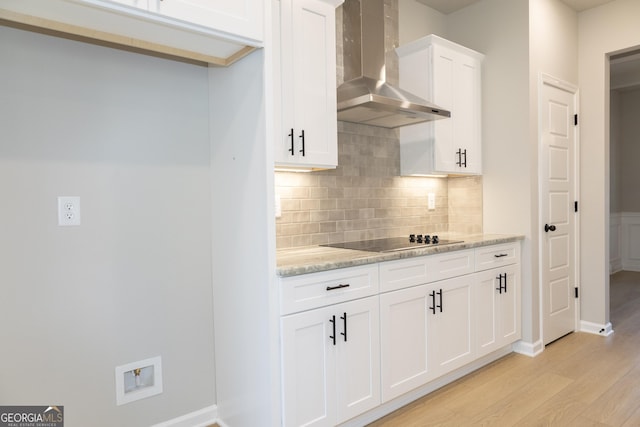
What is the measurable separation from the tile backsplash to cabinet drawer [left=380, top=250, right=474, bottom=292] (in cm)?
61

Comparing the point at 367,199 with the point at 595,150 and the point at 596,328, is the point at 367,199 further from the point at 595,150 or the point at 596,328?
the point at 596,328

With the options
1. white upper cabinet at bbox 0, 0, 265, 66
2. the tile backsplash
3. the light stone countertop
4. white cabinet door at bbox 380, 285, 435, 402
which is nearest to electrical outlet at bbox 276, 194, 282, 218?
the tile backsplash

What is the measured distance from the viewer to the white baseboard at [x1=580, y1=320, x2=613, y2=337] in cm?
347

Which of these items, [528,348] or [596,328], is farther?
[596,328]

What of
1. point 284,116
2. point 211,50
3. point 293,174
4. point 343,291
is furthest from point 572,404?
point 211,50

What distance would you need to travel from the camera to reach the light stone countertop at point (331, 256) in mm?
1815

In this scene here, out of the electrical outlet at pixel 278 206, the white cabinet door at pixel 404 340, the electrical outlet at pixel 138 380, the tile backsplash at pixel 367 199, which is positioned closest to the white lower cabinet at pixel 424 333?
the white cabinet door at pixel 404 340

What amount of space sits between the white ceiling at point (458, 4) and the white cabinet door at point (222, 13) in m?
2.13

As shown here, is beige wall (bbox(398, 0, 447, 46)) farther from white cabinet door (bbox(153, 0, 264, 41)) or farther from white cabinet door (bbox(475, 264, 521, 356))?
white cabinet door (bbox(475, 264, 521, 356))

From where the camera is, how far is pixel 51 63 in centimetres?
174

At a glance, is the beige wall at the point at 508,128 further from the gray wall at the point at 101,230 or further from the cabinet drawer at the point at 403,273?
the gray wall at the point at 101,230

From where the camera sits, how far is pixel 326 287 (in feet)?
6.25

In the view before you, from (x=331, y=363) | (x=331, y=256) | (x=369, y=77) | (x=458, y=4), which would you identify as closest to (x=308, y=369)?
(x=331, y=363)

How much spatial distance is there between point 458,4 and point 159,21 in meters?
2.77
